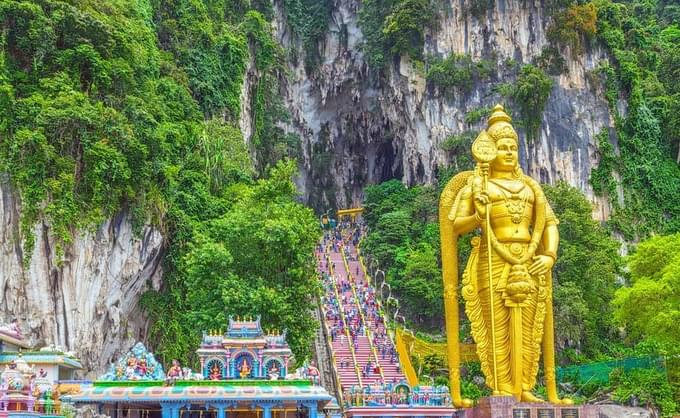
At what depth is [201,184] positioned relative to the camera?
80.0ft

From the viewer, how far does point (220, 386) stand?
49.4ft

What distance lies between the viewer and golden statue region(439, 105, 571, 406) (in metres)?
15.6

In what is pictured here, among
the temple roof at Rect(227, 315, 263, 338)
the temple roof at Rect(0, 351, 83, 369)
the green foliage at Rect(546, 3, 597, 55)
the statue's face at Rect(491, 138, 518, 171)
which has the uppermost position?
the green foliage at Rect(546, 3, 597, 55)

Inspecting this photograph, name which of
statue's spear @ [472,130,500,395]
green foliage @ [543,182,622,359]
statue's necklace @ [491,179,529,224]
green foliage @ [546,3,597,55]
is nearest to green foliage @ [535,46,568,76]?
green foliage @ [546,3,597,55]

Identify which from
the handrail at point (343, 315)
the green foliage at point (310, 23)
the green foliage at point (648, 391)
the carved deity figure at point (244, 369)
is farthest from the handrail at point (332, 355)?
the green foliage at point (310, 23)

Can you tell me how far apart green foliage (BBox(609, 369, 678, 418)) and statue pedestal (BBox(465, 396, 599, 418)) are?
19.3 ft

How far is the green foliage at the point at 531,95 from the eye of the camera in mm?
32344

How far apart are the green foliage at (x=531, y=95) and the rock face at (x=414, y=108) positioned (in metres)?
0.42

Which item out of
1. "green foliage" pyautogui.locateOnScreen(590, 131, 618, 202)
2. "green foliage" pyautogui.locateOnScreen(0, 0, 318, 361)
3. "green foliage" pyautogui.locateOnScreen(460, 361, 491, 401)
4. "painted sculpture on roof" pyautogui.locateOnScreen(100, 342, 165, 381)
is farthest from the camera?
"green foliage" pyautogui.locateOnScreen(590, 131, 618, 202)

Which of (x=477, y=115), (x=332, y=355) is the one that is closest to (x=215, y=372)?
(x=332, y=355)

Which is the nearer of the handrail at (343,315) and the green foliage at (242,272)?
the green foliage at (242,272)

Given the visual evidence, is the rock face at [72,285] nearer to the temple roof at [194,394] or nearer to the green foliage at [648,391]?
the temple roof at [194,394]

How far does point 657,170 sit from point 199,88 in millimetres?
17491

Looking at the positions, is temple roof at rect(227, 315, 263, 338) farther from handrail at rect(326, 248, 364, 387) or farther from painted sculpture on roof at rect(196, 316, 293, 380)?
handrail at rect(326, 248, 364, 387)
